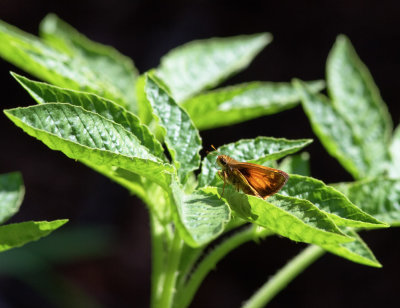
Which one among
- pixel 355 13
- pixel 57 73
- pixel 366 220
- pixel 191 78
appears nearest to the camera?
pixel 366 220

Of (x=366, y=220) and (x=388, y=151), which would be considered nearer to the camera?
(x=366, y=220)

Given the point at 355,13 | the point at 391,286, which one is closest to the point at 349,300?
the point at 391,286

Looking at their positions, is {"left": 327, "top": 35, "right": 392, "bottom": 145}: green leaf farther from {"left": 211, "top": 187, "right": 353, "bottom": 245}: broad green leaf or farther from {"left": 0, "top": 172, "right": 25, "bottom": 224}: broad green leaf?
{"left": 0, "top": 172, "right": 25, "bottom": 224}: broad green leaf

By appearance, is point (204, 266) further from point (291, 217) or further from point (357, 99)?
point (357, 99)

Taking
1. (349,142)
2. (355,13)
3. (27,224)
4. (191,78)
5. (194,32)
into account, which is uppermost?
(194,32)

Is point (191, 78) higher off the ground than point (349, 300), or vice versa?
point (191, 78)

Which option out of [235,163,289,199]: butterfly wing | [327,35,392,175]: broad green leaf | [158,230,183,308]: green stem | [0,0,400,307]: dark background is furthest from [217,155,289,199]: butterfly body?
[0,0,400,307]: dark background

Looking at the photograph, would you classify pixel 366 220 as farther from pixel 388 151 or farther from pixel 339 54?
pixel 339 54
